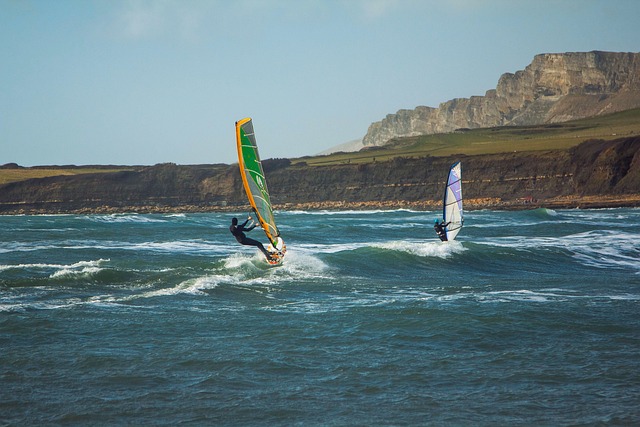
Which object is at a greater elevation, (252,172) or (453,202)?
(252,172)

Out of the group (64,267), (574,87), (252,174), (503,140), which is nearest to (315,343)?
(252,174)

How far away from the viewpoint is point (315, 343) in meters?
11.7

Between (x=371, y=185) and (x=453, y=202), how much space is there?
2227 inches

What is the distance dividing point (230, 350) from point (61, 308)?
16.9 ft

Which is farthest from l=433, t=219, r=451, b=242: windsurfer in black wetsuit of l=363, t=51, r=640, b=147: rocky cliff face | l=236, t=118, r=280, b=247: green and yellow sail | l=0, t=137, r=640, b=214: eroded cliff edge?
l=363, t=51, r=640, b=147: rocky cliff face

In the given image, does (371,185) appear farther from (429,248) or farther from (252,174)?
(252,174)

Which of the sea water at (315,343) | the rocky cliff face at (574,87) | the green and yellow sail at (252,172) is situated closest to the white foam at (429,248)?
the sea water at (315,343)

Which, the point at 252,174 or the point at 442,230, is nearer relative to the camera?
the point at 252,174

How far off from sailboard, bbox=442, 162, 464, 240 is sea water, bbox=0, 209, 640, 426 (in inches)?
231

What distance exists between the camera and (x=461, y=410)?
8461 mm

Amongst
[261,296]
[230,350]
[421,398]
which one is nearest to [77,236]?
[261,296]

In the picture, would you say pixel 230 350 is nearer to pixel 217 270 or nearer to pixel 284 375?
pixel 284 375

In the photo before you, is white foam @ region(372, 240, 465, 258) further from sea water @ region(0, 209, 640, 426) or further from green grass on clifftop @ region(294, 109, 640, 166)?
green grass on clifftop @ region(294, 109, 640, 166)

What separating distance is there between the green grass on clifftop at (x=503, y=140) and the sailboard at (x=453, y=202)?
58317 mm
